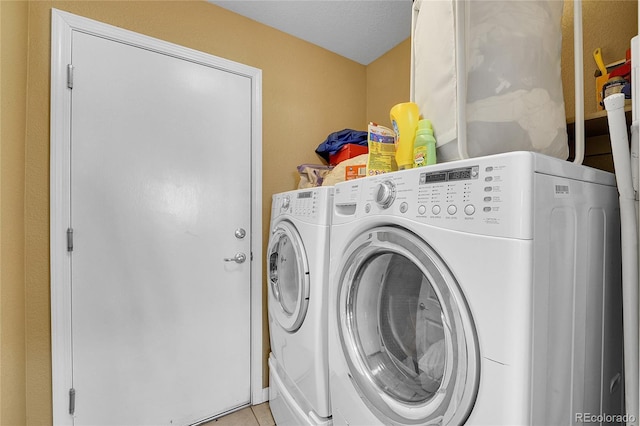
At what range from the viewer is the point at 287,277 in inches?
60.8

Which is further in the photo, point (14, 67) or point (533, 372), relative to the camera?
point (14, 67)

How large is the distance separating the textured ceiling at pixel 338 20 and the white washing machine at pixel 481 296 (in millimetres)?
1371

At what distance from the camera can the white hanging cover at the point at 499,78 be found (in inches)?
31.2

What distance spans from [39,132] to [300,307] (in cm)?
141

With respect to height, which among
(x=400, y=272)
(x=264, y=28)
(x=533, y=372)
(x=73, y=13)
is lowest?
(x=533, y=372)

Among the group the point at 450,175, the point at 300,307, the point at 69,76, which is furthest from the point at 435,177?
the point at 69,76

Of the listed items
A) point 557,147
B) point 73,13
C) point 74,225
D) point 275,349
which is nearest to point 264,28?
point 73,13

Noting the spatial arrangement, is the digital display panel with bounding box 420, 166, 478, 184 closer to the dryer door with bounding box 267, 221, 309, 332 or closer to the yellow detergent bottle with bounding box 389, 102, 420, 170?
the yellow detergent bottle with bounding box 389, 102, 420, 170

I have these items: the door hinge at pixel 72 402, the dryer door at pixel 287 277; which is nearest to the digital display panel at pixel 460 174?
the dryer door at pixel 287 277

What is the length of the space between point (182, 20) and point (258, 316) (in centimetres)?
181

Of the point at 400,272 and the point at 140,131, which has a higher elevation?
the point at 140,131

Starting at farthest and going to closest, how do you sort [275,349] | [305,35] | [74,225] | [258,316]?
[305,35], [258,316], [275,349], [74,225]

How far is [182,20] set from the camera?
1.61 metres

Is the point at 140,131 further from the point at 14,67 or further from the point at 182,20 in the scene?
the point at 182,20
